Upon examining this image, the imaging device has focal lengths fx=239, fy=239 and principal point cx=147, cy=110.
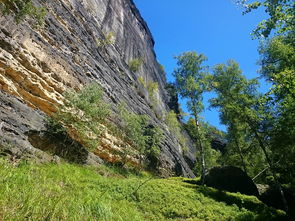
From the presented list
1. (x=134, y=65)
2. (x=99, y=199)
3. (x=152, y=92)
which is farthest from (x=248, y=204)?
(x=152, y=92)

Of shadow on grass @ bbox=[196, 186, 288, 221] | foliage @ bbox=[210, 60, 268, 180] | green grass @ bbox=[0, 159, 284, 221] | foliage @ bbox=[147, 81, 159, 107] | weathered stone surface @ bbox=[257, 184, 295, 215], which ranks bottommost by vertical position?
green grass @ bbox=[0, 159, 284, 221]

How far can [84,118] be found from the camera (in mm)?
15219

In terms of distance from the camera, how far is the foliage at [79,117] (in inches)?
551

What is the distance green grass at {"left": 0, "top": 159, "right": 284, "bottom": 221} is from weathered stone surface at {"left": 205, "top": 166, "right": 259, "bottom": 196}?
3570 mm

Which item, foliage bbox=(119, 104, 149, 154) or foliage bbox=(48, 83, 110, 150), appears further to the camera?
foliage bbox=(119, 104, 149, 154)

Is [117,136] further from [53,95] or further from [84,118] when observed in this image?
[53,95]

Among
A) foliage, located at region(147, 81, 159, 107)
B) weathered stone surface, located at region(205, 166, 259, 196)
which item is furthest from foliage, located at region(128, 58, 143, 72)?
weathered stone surface, located at region(205, 166, 259, 196)

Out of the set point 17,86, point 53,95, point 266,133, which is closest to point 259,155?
point 266,133

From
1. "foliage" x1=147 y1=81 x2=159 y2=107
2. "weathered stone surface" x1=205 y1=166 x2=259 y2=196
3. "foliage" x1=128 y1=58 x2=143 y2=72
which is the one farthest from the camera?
"foliage" x1=147 y1=81 x2=159 y2=107

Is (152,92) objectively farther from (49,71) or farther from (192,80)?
(49,71)

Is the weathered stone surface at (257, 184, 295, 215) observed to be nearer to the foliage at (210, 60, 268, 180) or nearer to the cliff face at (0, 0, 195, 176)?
the foliage at (210, 60, 268, 180)

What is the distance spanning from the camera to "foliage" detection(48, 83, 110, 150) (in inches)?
551

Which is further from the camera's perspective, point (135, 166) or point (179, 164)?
point (179, 164)

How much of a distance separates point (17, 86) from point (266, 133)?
18248 mm
